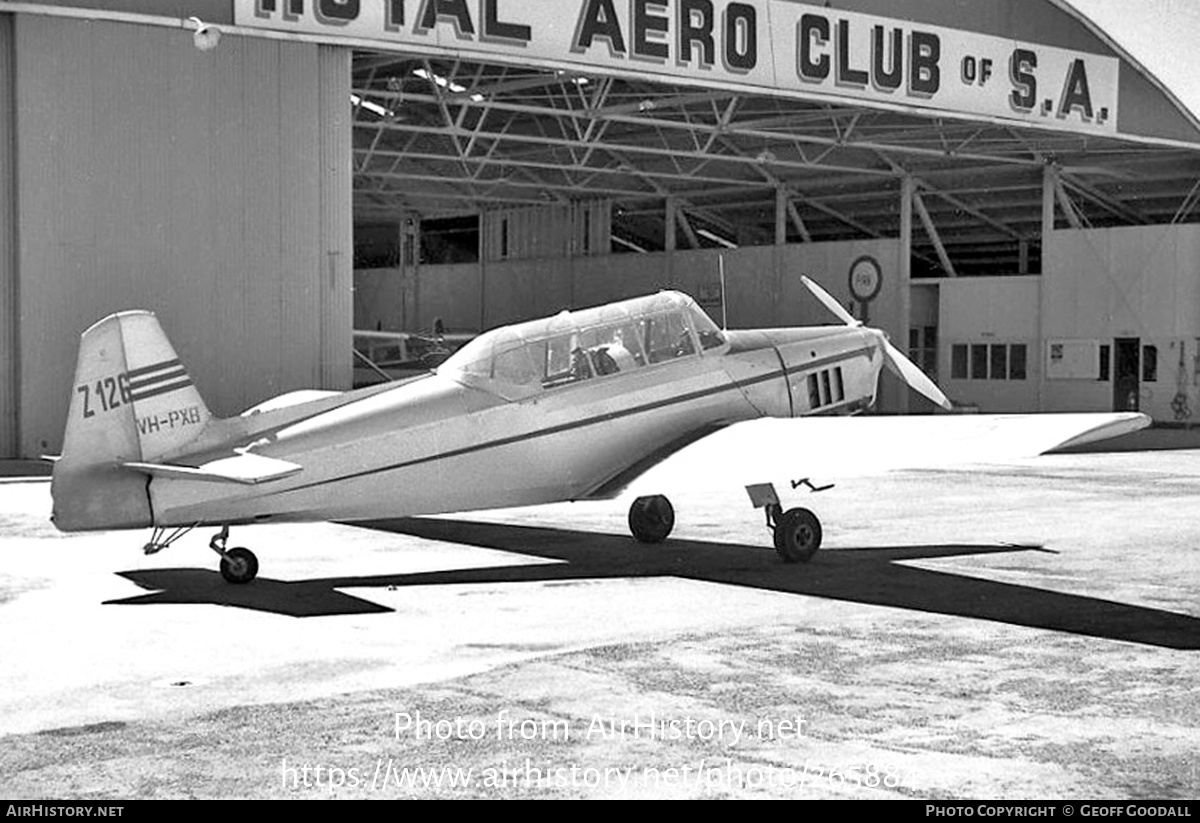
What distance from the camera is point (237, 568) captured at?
37.7 feet

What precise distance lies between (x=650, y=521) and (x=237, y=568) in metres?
4.29

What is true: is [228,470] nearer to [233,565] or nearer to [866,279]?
[233,565]

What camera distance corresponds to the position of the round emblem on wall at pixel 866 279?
134 ft

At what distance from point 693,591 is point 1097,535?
5248 millimetres

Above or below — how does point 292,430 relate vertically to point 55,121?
below

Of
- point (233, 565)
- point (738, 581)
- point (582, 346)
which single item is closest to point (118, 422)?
point (233, 565)

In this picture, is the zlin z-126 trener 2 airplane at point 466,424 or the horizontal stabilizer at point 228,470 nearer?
the horizontal stabilizer at point 228,470

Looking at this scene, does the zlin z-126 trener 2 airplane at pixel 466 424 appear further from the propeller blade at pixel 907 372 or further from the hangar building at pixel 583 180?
the hangar building at pixel 583 180

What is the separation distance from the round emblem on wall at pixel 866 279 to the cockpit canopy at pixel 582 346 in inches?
1071

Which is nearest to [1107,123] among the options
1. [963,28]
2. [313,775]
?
[963,28]

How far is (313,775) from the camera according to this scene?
6.35 metres

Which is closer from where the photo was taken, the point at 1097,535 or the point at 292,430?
the point at 292,430

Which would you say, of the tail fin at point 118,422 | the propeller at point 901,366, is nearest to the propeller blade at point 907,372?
the propeller at point 901,366

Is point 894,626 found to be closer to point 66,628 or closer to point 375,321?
point 66,628
